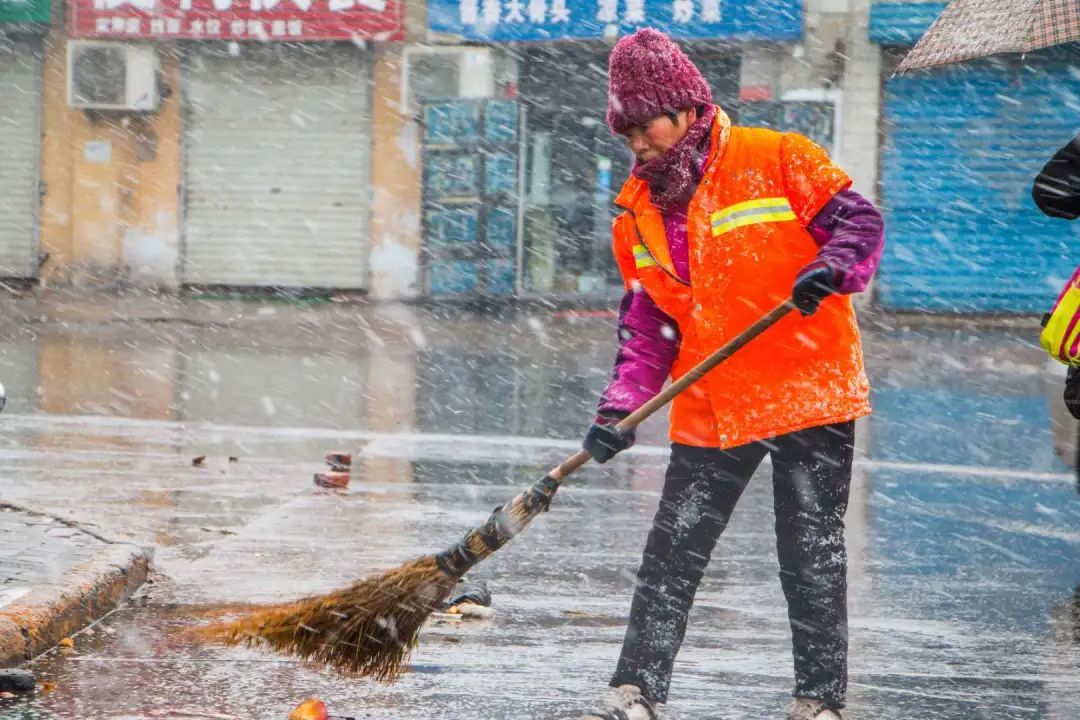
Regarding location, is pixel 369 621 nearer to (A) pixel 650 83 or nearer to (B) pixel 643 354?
(B) pixel 643 354

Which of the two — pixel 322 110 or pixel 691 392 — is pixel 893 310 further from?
pixel 691 392

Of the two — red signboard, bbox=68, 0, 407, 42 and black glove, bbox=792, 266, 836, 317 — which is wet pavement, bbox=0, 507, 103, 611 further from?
red signboard, bbox=68, 0, 407, 42

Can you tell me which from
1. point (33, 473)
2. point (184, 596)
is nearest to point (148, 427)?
point (33, 473)

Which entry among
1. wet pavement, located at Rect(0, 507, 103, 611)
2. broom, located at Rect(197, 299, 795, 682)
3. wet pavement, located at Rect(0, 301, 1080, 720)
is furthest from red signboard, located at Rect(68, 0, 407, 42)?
broom, located at Rect(197, 299, 795, 682)

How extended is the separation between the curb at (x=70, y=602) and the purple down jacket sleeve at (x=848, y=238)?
2469 millimetres

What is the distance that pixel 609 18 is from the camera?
19.6 m

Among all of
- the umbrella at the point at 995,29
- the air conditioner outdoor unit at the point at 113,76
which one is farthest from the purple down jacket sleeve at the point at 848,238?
the air conditioner outdoor unit at the point at 113,76

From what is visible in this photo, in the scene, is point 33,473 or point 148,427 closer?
point 33,473

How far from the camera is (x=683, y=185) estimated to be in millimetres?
4020

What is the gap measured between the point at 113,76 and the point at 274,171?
2.20 meters

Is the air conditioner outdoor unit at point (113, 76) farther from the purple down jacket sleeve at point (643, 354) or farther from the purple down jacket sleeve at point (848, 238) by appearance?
the purple down jacket sleeve at point (848, 238)

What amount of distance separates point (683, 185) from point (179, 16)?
57.0ft

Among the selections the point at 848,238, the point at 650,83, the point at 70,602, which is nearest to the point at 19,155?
the point at 70,602

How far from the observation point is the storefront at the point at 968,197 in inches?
759
